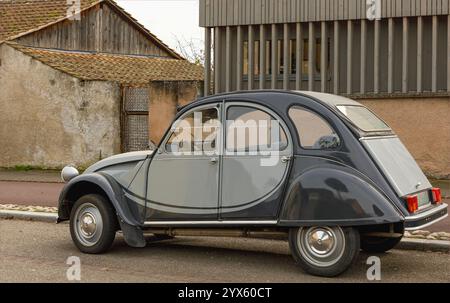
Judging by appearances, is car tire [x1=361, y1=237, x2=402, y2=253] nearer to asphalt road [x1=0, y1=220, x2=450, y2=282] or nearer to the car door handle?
asphalt road [x1=0, y1=220, x2=450, y2=282]

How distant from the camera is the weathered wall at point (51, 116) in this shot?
20078 mm

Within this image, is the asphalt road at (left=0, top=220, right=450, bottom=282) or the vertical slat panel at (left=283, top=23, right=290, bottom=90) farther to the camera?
the vertical slat panel at (left=283, top=23, right=290, bottom=90)

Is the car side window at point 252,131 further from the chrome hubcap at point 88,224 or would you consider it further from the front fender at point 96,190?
the chrome hubcap at point 88,224

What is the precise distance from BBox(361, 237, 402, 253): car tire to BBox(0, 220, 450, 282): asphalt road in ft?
0.32

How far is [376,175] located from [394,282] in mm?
1020

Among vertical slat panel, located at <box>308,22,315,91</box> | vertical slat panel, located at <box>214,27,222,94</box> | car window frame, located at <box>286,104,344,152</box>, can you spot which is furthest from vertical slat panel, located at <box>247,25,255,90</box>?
car window frame, located at <box>286,104,344,152</box>

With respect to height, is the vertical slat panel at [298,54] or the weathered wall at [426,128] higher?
the vertical slat panel at [298,54]

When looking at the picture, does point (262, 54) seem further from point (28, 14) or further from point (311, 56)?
point (28, 14)

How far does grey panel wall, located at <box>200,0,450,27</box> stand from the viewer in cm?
1662

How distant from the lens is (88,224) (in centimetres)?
858

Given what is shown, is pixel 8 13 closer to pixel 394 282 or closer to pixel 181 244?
pixel 181 244

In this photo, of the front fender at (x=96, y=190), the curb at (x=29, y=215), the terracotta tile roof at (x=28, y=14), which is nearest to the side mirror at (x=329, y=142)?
the front fender at (x=96, y=190)

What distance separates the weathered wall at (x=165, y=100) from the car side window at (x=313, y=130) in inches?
440

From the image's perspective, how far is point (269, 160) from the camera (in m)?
7.50
